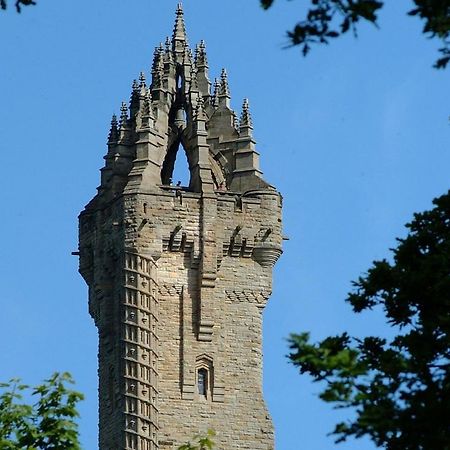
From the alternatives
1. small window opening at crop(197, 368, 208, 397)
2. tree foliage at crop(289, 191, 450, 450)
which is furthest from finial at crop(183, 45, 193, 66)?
tree foliage at crop(289, 191, 450, 450)

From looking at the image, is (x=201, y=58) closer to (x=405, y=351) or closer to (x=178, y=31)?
(x=178, y=31)

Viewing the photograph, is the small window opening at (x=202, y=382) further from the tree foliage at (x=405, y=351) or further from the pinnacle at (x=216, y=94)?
the tree foliage at (x=405, y=351)

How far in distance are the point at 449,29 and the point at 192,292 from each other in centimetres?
4087

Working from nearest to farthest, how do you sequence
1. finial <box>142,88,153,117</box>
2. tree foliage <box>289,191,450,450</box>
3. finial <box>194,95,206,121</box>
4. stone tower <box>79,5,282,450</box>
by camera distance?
1. tree foliage <box>289,191,450,450</box>
2. stone tower <box>79,5,282,450</box>
3. finial <box>194,95,206,121</box>
4. finial <box>142,88,153,117</box>

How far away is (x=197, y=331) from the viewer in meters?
69.2

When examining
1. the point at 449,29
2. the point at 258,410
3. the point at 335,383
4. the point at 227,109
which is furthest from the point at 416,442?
the point at 227,109

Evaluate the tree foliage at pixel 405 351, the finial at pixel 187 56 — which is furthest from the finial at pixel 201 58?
the tree foliage at pixel 405 351

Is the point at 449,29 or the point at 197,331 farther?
the point at 197,331

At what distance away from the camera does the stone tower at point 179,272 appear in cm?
6856

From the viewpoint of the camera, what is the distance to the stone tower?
2699 inches

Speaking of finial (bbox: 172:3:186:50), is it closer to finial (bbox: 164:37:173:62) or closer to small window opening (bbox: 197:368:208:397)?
finial (bbox: 164:37:173:62)

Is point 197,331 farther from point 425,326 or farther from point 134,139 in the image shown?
point 425,326

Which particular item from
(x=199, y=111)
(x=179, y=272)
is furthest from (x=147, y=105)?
(x=179, y=272)

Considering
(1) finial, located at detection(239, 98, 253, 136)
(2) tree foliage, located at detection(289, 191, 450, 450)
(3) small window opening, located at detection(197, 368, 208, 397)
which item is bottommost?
(2) tree foliage, located at detection(289, 191, 450, 450)
